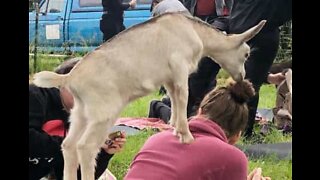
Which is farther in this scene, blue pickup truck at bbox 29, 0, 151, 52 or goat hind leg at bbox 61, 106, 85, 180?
blue pickup truck at bbox 29, 0, 151, 52

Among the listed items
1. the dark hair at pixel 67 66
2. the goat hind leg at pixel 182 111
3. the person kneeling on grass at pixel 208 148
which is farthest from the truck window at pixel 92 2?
the goat hind leg at pixel 182 111

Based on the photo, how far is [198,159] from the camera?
1917 millimetres

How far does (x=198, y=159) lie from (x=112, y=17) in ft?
2.21

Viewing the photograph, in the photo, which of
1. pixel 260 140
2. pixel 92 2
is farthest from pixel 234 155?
pixel 92 2

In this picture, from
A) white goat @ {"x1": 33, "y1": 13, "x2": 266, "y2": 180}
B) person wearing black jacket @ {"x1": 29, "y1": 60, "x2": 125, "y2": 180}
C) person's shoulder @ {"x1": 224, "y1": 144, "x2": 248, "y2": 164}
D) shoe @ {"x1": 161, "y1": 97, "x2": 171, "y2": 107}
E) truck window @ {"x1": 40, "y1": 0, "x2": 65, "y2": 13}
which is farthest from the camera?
truck window @ {"x1": 40, "y1": 0, "x2": 65, "y2": 13}

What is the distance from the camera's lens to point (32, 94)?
2.24 metres

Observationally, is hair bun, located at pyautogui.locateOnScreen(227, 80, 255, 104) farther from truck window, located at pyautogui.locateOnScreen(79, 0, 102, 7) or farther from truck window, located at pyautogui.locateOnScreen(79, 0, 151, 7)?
truck window, located at pyautogui.locateOnScreen(79, 0, 102, 7)

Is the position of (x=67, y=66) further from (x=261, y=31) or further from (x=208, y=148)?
(x=261, y=31)

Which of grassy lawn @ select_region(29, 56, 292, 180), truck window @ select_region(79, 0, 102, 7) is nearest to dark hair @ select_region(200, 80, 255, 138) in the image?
grassy lawn @ select_region(29, 56, 292, 180)

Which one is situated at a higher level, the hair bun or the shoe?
the hair bun

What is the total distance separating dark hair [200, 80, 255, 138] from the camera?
199 cm

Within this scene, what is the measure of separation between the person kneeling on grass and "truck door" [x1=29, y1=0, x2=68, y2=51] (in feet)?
1.84
